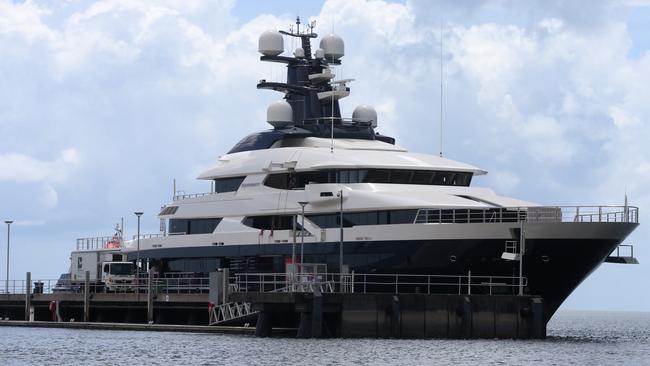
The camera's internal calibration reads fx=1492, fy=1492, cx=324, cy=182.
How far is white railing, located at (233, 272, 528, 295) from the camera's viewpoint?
192 feet

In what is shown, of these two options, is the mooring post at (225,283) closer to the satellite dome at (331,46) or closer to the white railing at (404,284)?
the white railing at (404,284)

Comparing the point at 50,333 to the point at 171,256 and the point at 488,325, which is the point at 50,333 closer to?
the point at 171,256

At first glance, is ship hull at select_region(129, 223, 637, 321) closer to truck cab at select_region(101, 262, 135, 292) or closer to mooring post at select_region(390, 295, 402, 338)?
mooring post at select_region(390, 295, 402, 338)

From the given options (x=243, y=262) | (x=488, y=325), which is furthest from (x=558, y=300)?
(x=243, y=262)

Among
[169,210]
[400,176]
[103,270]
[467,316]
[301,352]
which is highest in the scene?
[400,176]

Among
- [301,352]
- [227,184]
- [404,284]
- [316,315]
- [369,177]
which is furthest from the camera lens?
[227,184]

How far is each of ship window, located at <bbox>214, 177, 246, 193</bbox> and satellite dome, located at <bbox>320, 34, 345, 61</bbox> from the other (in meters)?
10.1

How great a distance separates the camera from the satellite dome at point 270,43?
7369cm

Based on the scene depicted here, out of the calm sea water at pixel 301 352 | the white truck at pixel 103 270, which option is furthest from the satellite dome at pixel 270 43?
the calm sea water at pixel 301 352

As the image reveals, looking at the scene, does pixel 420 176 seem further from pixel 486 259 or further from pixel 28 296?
pixel 28 296

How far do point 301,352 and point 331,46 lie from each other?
27.3 meters

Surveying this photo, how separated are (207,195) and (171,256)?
12.2ft

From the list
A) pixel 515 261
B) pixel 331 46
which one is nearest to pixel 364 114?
pixel 331 46

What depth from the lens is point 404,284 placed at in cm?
6012
